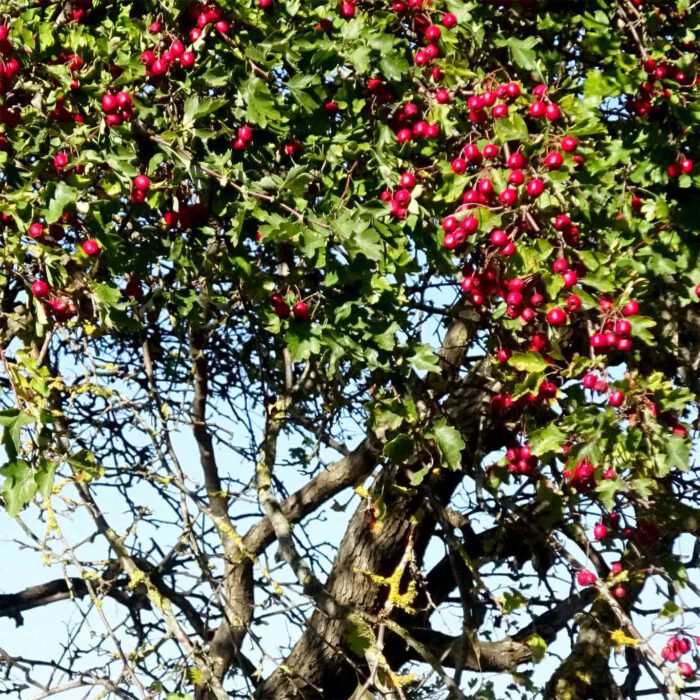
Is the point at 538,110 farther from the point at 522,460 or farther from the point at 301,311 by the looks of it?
the point at 522,460

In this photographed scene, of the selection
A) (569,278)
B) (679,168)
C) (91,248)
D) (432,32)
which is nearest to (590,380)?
(569,278)

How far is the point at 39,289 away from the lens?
3926 mm

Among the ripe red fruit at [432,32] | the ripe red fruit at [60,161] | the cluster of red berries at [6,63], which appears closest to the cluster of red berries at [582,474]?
the ripe red fruit at [432,32]

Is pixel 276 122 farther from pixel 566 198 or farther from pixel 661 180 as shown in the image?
pixel 661 180

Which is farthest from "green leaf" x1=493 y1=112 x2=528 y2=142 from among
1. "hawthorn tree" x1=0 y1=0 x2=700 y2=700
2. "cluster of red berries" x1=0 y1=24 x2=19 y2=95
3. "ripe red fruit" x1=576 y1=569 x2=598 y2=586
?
"ripe red fruit" x1=576 y1=569 x2=598 y2=586

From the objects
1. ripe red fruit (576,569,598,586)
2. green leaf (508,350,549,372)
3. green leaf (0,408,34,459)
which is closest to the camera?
green leaf (0,408,34,459)

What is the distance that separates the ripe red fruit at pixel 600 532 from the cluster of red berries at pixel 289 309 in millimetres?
1461

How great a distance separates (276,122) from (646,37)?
50.6 inches

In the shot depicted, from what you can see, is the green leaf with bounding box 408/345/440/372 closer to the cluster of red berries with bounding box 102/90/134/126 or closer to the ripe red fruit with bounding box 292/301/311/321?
the ripe red fruit with bounding box 292/301/311/321

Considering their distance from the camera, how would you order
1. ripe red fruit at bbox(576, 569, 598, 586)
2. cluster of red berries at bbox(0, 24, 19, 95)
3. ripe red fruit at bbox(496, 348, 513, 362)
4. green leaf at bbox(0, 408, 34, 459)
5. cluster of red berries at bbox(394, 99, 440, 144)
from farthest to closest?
ripe red fruit at bbox(576, 569, 598, 586) → ripe red fruit at bbox(496, 348, 513, 362) → cluster of red berries at bbox(394, 99, 440, 144) → cluster of red berries at bbox(0, 24, 19, 95) → green leaf at bbox(0, 408, 34, 459)

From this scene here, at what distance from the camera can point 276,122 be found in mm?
4039

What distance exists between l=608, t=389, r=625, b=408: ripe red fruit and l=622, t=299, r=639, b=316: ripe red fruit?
25 centimetres

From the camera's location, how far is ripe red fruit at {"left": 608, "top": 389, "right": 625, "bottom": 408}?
12.1ft

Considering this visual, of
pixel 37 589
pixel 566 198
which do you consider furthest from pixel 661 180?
pixel 37 589
